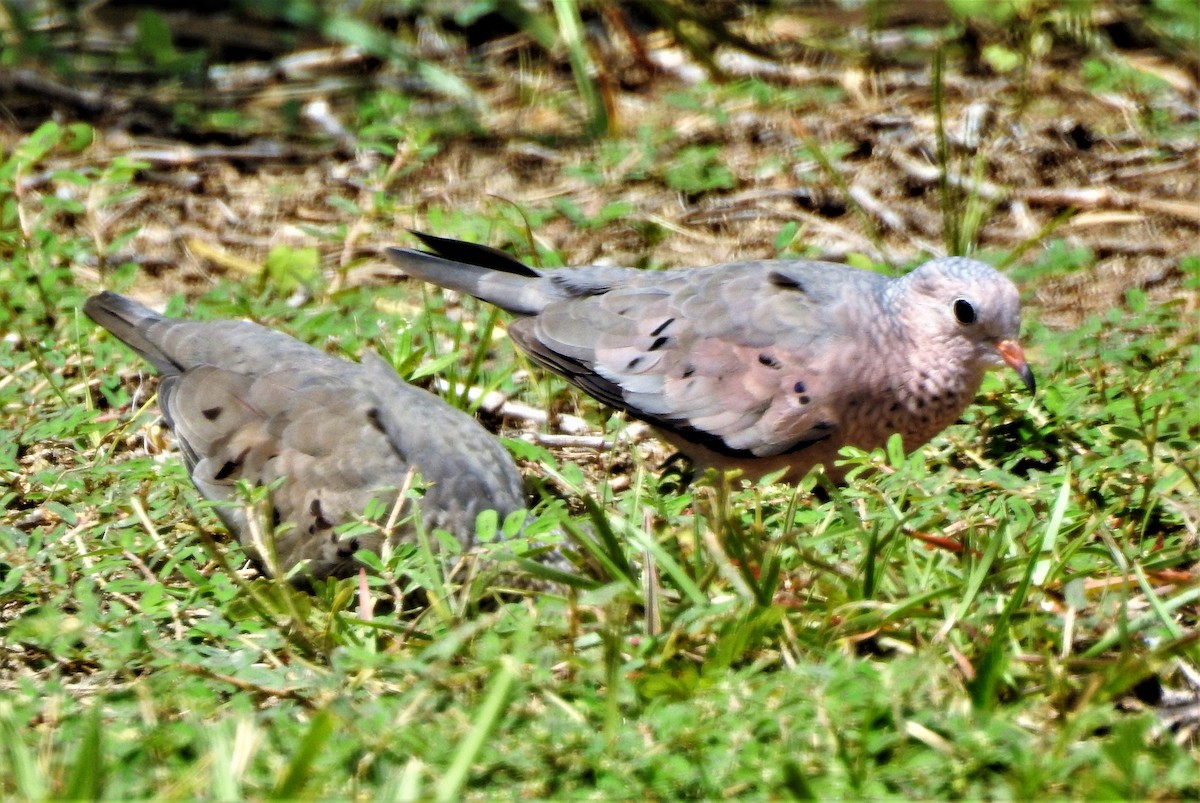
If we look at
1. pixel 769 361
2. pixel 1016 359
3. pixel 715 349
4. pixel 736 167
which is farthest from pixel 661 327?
pixel 736 167

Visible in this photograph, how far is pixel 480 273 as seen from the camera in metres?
4.50

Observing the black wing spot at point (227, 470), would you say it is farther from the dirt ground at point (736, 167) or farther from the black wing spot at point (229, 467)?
the dirt ground at point (736, 167)

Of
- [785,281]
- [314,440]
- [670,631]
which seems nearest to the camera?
[670,631]

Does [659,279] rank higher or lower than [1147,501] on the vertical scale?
higher

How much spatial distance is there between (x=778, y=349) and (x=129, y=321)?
191 centimetres

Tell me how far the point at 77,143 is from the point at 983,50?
406 cm

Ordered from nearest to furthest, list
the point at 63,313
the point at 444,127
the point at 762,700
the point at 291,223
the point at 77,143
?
the point at 762,700, the point at 63,313, the point at 77,143, the point at 291,223, the point at 444,127

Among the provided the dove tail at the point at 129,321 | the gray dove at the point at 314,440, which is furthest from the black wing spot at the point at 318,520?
the dove tail at the point at 129,321

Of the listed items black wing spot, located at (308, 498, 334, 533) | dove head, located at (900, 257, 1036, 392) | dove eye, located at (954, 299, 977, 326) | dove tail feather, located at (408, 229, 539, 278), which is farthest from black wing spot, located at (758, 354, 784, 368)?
black wing spot, located at (308, 498, 334, 533)

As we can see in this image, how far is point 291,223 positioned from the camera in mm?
5953

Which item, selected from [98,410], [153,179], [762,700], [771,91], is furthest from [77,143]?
[762,700]

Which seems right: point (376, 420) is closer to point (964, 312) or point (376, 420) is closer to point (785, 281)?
point (785, 281)

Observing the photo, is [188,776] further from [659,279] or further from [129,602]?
[659,279]

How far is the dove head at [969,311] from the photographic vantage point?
156 inches
